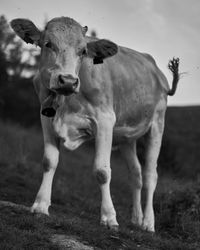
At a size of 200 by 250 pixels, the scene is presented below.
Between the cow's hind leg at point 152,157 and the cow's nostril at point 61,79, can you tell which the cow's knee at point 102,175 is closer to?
the cow's nostril at point 61,79

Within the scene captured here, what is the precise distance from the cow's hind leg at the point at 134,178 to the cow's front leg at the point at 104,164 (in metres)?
1.99

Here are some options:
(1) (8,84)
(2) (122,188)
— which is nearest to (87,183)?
(2) (122,188)

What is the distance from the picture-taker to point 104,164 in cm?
864

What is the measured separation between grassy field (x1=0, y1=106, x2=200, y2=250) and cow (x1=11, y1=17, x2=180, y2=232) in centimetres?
51

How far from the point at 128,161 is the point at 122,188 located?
8.47 m

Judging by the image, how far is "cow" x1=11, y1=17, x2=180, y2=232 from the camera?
817cm

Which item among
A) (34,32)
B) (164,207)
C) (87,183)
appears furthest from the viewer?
(87,183)

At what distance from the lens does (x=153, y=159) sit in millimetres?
11062

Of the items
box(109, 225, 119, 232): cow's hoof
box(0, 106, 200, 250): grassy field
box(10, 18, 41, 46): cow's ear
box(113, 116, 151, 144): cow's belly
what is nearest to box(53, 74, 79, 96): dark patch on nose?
box(10, 18, 41, 46): cow's ear

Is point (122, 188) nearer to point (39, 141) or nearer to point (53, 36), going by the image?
point (39, 141)

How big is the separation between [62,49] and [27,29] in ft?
2.53

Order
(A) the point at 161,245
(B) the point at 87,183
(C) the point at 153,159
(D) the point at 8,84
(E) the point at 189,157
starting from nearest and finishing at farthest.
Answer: (A) the point at 161,245 → (C) the point at 153,159 → (B) the point at 87,183 → (E) the point at 189,157 → (D) the point at 8,84

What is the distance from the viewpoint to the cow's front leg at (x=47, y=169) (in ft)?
28.0

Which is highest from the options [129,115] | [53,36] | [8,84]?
[53,36]
